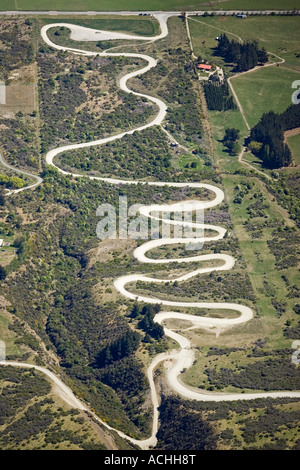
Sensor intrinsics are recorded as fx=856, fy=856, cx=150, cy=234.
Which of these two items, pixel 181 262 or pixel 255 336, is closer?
pixel 255 336

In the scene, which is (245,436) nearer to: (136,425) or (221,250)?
(136,425)

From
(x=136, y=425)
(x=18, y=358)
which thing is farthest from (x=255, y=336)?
(x=18, y=358)

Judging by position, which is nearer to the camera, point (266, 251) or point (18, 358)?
point (18, 358)
